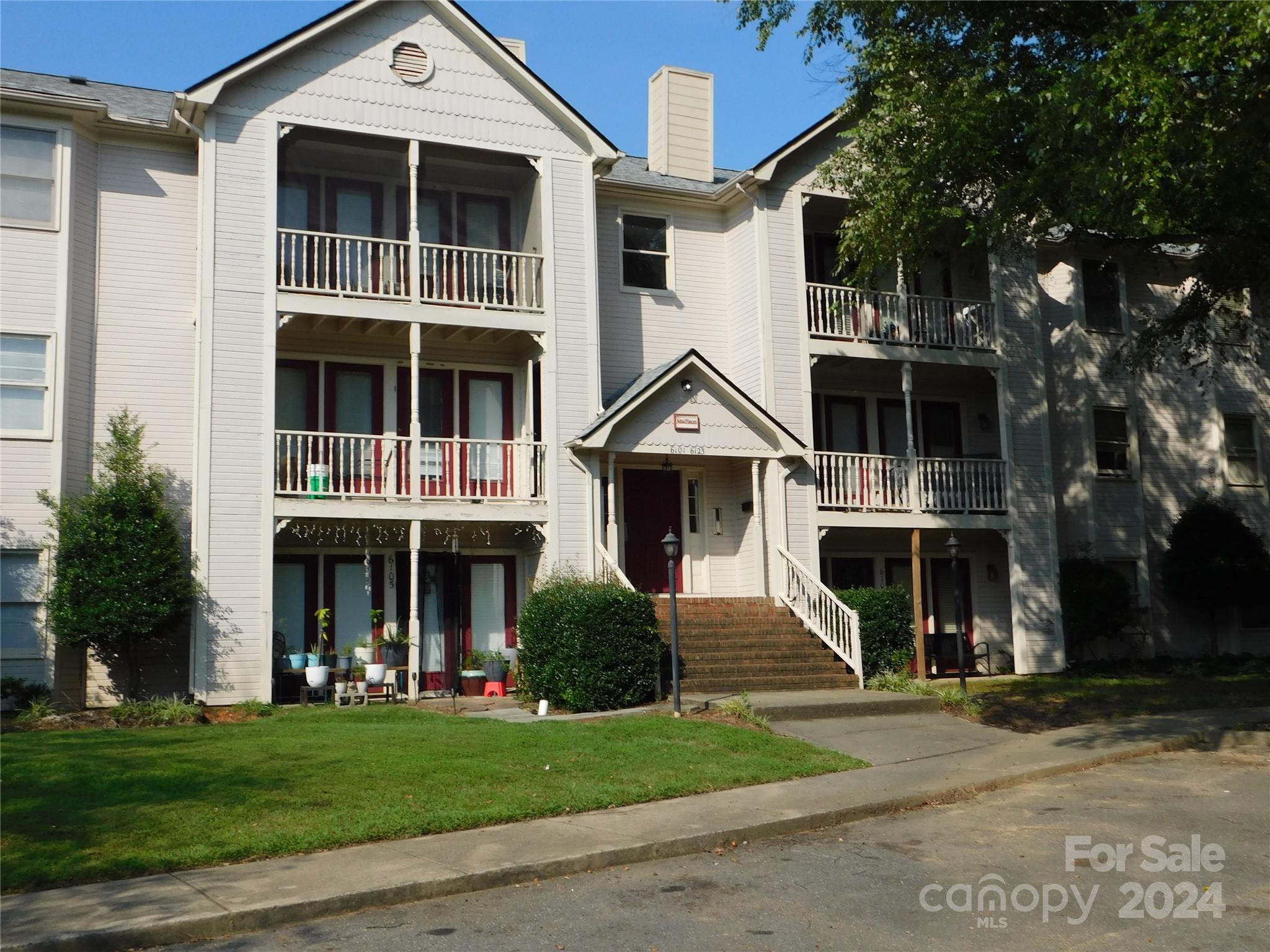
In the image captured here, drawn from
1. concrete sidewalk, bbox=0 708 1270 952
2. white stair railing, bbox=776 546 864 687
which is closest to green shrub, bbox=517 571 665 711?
white stair railing, bbox=776 546 864 687

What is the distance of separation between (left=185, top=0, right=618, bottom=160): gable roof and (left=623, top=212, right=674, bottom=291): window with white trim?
181 centimetres

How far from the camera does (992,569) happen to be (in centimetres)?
2441

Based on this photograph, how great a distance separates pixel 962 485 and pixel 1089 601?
3496 mm

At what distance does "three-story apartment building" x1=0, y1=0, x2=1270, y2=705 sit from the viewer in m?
17.5

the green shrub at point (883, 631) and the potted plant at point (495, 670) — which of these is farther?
the potted plant at point (495, 670)

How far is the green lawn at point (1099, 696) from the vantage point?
645 inches

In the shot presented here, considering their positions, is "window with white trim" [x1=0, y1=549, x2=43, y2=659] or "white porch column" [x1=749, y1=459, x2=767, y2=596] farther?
"white porch column" [x1=749, y1=459, x2=767, y2=596]

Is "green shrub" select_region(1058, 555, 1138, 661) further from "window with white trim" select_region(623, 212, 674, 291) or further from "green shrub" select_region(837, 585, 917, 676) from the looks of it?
"window with white trim" select_region(623, 212, 674, 291)

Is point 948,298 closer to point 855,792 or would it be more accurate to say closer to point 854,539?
point 854,539

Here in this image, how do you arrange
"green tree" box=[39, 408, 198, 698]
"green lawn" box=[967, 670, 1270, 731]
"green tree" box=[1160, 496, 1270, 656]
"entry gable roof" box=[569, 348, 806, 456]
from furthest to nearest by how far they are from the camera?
"green tree" box=[1160, 496, 1270, 656] → "entry gable roof" box=[569, 348, 806, 456] → "green lawn" box=[967, 670, 1270, 731] → "green tree" box=[39, 408, 198, 698]

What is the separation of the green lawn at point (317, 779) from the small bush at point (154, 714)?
1.57 ft

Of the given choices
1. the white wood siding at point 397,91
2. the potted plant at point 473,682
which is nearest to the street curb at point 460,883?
the potted plant at point 473,682

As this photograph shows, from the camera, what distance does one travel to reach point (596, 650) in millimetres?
16094

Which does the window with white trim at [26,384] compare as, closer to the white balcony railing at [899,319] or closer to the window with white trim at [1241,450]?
the white balcony railing at [899,319]
